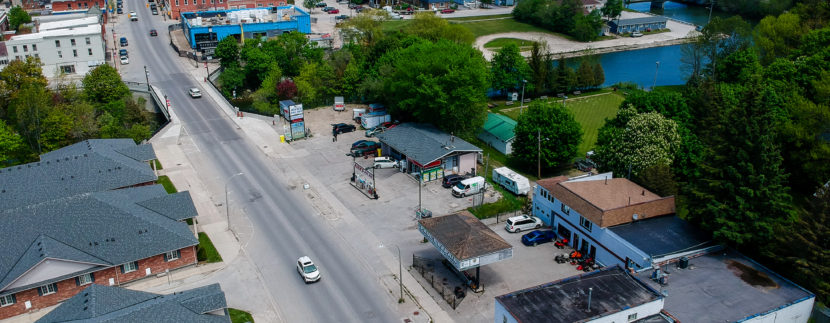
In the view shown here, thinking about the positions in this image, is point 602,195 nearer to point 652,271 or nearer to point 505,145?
point 652,271

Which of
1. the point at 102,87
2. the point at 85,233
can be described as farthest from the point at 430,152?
the point at 102,87

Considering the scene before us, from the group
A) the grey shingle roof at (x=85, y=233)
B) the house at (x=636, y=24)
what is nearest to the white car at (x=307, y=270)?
the grey shingle roof at (x=85, y=233)

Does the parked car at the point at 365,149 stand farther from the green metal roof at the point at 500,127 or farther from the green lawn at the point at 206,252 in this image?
the green lawn at the point at 206,252

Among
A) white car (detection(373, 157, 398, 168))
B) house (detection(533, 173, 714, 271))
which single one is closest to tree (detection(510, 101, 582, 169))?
house (detection(533, 173, 714, 271))

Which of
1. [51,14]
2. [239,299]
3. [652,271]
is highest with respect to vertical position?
[51,14]

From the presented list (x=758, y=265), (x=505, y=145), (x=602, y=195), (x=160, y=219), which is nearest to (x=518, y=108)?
(x=505, y=145)

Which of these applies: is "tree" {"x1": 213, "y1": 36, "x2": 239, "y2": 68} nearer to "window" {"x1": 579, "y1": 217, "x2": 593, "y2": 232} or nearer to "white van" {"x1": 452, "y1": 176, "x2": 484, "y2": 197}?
"white van" {"x1": 452, "y1": 176, "x2": 484, "y2": 197}
